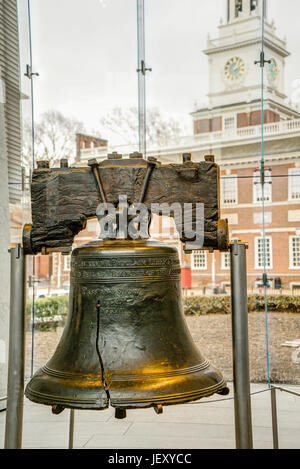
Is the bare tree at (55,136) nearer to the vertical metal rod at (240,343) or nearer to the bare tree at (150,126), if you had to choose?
the bare tree at (150,126)

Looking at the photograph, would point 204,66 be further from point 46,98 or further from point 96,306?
point 96,306

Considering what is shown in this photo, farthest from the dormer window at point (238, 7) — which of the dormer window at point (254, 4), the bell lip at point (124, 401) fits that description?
the bell lip at point (124, 401)

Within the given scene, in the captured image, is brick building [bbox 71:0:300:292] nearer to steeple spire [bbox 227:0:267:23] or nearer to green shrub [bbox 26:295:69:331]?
steeple spire [bbox 227:0:267:23]

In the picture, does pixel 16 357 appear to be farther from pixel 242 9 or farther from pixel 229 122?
pixel 242 9

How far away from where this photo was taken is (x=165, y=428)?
4.03 metres

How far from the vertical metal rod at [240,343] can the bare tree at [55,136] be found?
13.4ft

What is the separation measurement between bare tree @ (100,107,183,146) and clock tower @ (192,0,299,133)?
11.0 inches

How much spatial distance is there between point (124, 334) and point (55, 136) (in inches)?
171

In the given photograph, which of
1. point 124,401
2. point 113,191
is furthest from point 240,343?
point 113,191

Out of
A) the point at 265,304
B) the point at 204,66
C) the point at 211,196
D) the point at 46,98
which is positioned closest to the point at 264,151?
the point at 204,66

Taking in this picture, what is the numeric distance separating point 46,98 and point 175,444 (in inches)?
153

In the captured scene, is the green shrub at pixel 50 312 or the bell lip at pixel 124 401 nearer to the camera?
the bell lip at pixel 124 401

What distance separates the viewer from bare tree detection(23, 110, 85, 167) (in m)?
5.71

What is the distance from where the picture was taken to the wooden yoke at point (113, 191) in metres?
1.78
